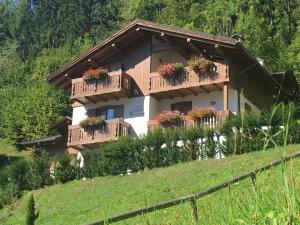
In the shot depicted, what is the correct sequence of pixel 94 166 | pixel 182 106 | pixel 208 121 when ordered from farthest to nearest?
pixel 182 106 → pixel 208 121 → pixel 94 166

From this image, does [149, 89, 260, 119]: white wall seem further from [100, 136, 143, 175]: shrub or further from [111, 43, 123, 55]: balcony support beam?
[100, 136, 143, 175]: shrub

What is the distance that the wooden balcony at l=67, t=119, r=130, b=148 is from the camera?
28.2m

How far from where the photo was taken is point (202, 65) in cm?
2686

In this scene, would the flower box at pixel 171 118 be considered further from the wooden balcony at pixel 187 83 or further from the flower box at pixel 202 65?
the flower box at pixel 202 65

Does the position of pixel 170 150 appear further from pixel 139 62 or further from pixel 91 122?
pixel 139 62

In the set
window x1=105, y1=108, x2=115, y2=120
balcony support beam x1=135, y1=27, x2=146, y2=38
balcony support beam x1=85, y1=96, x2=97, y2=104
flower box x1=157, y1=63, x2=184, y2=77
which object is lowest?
window x1=105, y1=108, x2=115, y2=120

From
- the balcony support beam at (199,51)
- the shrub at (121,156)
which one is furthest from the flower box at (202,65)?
the shrub at (121,156)

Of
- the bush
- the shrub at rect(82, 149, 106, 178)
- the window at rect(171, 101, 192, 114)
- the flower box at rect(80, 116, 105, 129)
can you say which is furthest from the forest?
the bush

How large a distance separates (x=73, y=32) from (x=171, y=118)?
59337mm

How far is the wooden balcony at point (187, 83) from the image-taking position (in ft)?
87.6

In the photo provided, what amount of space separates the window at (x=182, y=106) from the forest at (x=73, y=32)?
528 inches

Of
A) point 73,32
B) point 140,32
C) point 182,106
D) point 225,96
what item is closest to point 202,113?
point 225,96

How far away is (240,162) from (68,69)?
550 inches

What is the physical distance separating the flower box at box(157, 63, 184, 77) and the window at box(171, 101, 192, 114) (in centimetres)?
168
